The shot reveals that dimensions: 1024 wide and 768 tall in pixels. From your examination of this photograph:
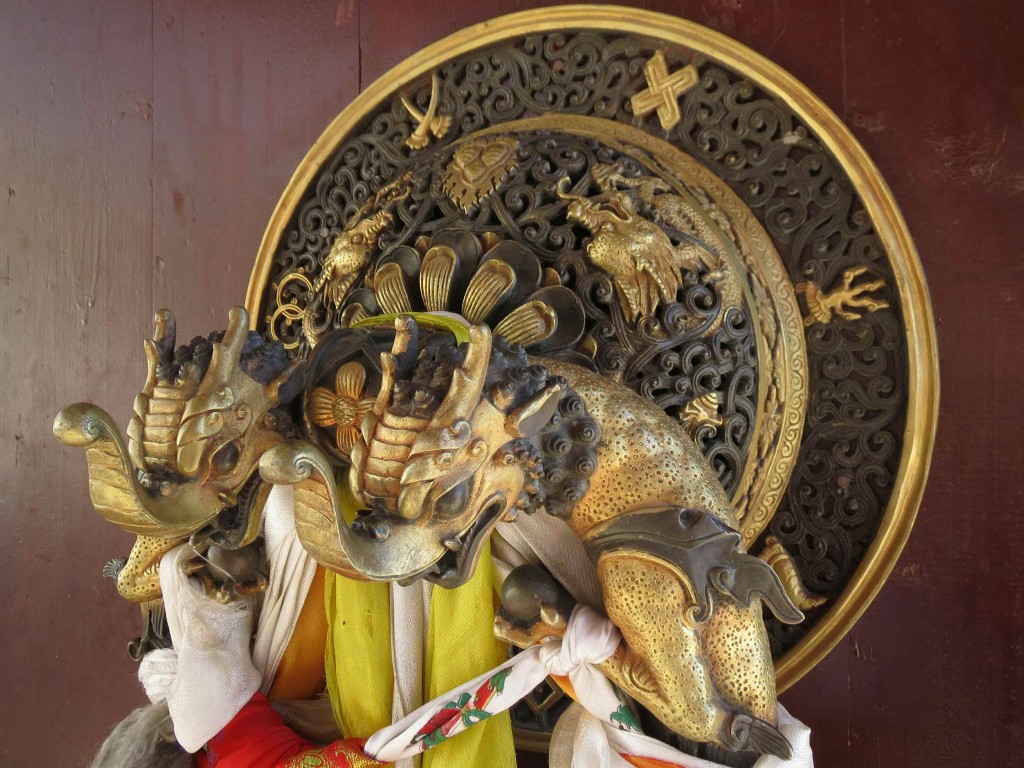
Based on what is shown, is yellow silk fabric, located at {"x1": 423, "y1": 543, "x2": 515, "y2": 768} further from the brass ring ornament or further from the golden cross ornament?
the golden cross ornament

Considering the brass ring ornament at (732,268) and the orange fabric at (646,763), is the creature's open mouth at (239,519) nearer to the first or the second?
the brass ring ornament at (732,268)

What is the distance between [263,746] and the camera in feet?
2.10

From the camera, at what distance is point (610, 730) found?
57 centimetres

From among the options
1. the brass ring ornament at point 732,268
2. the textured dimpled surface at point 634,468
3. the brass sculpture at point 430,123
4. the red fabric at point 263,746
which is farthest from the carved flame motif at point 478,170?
the red fabric at point 263,746

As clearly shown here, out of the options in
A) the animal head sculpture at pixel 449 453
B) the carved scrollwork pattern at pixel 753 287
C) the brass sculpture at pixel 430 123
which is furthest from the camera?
the brass sculpture at pixel 430 123

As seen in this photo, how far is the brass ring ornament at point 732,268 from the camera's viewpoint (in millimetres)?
660

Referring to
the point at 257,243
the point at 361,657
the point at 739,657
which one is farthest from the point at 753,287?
the point at 257,243

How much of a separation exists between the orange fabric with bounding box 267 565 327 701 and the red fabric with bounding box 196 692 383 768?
0.03 m

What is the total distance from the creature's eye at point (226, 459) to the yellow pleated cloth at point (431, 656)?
173mm

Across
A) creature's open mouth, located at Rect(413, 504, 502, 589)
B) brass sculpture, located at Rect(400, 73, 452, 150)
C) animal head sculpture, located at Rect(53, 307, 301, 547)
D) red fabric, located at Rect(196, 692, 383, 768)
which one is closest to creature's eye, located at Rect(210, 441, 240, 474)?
animal head sculpture, located at Rect(53, 307, 301, 547)

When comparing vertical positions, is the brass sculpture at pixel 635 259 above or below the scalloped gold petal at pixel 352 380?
above

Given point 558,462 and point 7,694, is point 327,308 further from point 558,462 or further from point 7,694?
point 7,694

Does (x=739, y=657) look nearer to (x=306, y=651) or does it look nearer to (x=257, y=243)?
(x=306, y=651)

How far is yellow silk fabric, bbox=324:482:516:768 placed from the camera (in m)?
0.62
